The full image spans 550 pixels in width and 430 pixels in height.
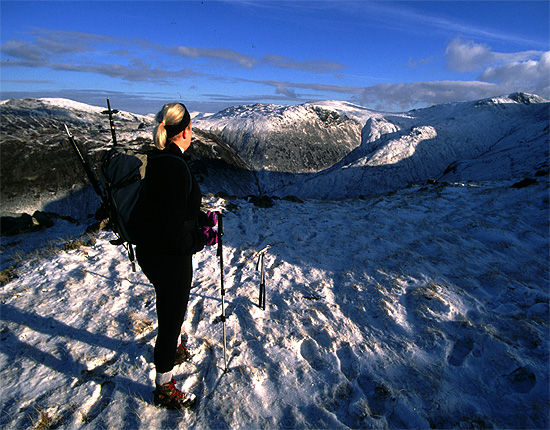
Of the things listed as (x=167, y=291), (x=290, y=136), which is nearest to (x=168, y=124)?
(x=167, y=291)

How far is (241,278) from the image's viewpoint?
812cm

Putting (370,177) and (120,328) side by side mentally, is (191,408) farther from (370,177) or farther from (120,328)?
(370,177)

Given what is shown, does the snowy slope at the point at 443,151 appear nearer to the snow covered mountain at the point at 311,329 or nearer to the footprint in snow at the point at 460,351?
the snow covered mountain at the point at 311,329

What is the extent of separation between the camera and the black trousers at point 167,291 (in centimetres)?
366

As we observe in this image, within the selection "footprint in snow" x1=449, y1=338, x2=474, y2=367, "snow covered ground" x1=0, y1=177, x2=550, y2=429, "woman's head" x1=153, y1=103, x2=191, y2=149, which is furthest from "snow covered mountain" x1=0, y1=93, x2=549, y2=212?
"woman's head" x1=153, y1=103, x2=191, y2=149

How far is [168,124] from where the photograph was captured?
3.71 m

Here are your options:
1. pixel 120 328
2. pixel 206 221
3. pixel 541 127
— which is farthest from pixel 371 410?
pixel 541 127

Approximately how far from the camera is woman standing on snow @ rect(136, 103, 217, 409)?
343cm

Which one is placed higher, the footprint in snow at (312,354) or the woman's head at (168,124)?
the woman's head at (168,124)

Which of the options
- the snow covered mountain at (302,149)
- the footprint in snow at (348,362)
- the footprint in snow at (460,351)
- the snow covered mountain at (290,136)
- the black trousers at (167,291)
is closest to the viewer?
the black trousers at (167,291)

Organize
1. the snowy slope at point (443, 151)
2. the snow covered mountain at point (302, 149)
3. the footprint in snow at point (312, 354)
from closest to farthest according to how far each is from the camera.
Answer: the footprint in snow at point (312, 354) < the snow covered mountain at point (302, 149) < the snowy slope at point (443, 151)

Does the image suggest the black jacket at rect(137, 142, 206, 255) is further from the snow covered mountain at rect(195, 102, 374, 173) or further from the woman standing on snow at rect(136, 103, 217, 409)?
the snow covered mountain at rect(195, 102, 374, 173)

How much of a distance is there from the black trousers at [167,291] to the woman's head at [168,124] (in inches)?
58.2

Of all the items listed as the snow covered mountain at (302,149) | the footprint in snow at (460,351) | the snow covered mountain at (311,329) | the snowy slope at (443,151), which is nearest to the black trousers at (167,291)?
the snow covered mountain at (311,329)
